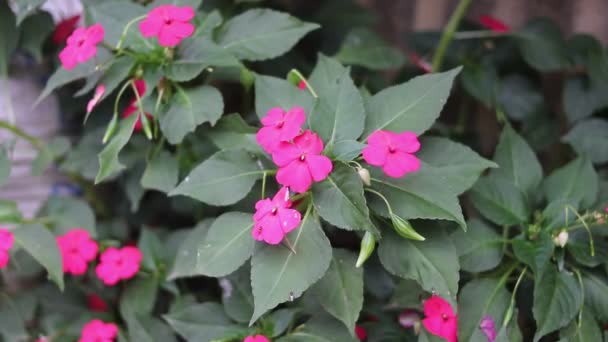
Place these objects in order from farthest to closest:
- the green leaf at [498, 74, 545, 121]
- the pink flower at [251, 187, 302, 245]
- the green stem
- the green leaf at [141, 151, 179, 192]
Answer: the green leaf at [498, 74, 545, 121]
the green stem
the green leaf at [141, 151, 179, 192]
the pink flower at [251, 187, 302, 245]

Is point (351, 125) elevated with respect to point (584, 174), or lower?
elevated

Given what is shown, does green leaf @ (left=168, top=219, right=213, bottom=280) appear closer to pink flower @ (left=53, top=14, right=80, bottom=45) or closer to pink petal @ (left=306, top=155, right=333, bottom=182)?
pink petal @ (left=306, top=155, right=333, bottom=182)

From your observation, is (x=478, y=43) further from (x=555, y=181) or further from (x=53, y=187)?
(x=53, y=187)

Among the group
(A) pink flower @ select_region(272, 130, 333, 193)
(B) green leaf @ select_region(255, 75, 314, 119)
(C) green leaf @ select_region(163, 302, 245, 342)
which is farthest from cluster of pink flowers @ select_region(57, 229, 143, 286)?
(A) pink flower @ select_region(272, 130, 333, 193)

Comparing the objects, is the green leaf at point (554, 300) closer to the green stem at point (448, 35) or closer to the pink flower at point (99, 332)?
the green stem at point (448, 35)

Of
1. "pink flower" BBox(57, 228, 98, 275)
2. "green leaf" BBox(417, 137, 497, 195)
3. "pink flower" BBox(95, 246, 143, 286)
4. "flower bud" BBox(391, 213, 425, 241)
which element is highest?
"green leaf" BBox(417, 137, 497, 195)

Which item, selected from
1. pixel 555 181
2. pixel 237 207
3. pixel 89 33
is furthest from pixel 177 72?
pixel 555 181
